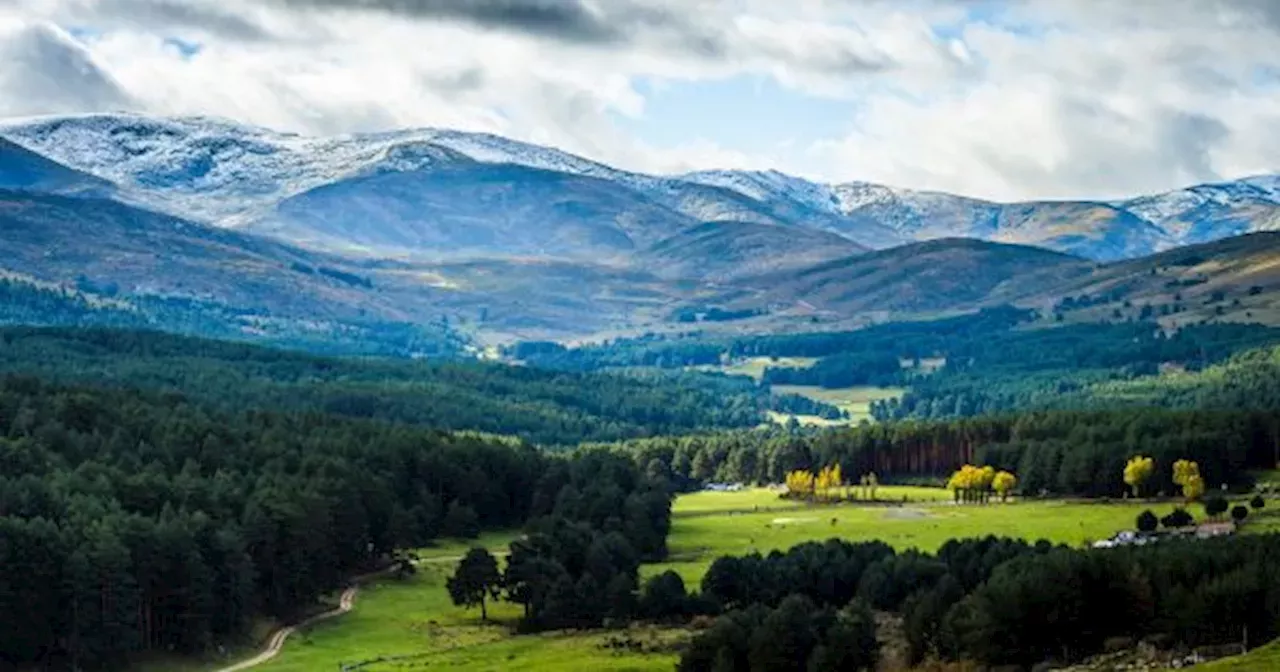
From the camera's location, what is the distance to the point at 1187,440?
189875 mm

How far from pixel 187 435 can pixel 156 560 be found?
47823mm

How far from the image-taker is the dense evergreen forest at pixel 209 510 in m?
115

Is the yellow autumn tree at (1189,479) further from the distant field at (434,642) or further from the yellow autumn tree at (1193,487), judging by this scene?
the distant field at (434,642)

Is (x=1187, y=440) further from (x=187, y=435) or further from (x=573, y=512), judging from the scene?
(x=187, y=435)

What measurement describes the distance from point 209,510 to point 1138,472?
332ft

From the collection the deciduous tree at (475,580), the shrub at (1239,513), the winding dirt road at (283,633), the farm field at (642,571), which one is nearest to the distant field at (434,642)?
the farm field at (642,571)

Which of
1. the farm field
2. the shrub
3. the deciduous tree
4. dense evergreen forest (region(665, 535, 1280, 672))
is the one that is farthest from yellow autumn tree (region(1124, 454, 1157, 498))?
the deciduous tree

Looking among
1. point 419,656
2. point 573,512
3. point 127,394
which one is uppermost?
point 127,394

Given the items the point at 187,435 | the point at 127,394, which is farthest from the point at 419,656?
the point at 127,394

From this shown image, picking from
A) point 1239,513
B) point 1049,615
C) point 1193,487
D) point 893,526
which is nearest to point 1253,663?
point 1049,615

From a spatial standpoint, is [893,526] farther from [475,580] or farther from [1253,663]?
[1253,663]

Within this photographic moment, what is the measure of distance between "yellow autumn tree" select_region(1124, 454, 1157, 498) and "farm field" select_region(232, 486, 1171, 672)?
4594 mm

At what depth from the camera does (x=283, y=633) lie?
427 ft

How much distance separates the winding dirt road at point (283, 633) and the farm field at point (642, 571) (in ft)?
3.56
